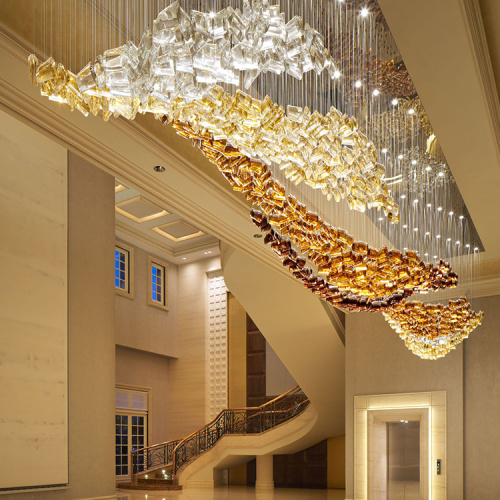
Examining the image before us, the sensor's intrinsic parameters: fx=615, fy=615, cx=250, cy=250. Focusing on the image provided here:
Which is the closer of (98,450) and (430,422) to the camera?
(98,450)

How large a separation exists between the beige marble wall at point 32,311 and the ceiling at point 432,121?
3.21m

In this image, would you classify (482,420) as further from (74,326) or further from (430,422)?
(74,326)

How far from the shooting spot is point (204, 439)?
17438 millimetres

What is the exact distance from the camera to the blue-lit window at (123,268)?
745 inches

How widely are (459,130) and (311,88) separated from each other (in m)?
1.84

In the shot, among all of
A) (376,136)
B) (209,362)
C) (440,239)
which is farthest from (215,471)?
(376,136)

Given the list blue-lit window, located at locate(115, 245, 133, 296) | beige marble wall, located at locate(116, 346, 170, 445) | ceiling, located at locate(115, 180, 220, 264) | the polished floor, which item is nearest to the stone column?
the polished floor

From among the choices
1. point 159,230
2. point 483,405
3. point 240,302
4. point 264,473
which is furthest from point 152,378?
point 483,405

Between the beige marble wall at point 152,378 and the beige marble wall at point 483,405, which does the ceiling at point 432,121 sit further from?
the beige marble wall at point 152,378

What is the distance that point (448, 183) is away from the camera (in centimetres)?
724

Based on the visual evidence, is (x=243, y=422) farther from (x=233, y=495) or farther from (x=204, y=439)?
(x=233, y=495)

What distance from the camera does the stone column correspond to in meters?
16.5

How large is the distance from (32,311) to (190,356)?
37.2ft

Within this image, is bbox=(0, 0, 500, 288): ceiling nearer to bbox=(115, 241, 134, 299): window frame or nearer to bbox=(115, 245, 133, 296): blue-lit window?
bbox=(115, 241, 134, 299): window frame
